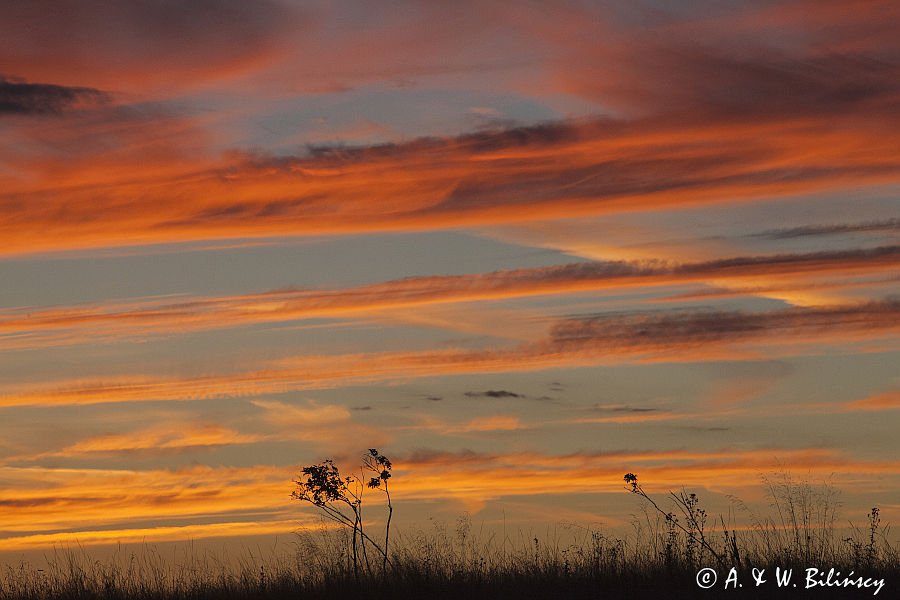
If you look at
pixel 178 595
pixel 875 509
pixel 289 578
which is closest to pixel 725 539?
pixel 875 509

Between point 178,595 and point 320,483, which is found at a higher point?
point 320,483

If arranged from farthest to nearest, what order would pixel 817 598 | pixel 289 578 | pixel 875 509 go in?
pixel 289 578, pixel 875 509, pixel 817 598

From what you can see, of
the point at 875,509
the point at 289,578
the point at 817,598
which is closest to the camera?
the point at 817,598

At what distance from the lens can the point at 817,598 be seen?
2139cm

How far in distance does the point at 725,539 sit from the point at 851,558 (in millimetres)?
2125

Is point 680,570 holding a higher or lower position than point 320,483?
lower

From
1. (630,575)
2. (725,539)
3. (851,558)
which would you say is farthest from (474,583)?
(851,558)

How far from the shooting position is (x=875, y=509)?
2284 cm

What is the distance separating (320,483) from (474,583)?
12.4 feet

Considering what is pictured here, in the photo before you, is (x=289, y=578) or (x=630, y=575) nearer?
(x=630, y=575)

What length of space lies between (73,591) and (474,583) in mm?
7745

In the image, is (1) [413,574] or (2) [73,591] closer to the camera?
(1) [413,574]

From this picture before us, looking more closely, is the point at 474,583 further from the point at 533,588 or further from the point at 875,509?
the point at 875,509

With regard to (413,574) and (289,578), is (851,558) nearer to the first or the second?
(413,574)
